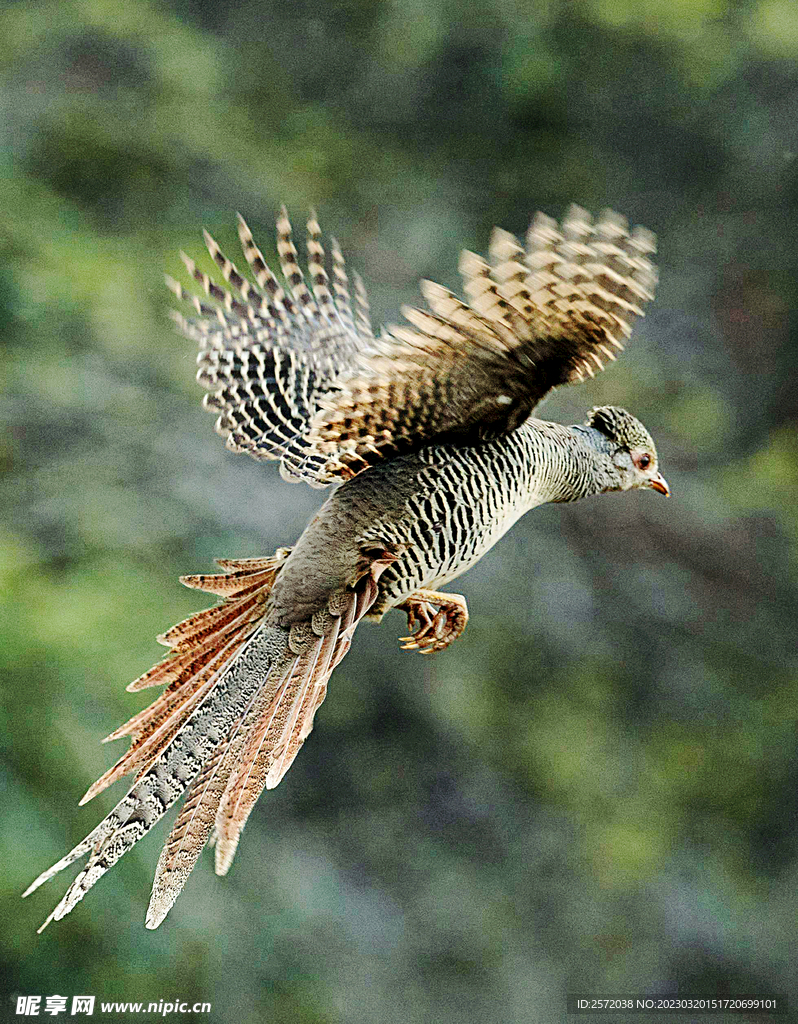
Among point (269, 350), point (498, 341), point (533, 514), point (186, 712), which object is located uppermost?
point (498, 341)

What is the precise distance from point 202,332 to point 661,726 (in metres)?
1.75

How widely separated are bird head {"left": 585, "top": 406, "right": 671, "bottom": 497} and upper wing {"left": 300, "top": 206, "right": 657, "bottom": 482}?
14 centimetres

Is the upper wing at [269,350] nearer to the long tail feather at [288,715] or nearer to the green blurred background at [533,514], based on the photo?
the long tail feather at [288,715]

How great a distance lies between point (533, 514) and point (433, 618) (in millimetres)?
1395

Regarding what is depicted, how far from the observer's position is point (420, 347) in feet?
2.05

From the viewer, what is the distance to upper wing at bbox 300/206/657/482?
59 cm

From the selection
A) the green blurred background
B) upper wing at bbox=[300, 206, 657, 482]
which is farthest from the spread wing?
the green blurred background

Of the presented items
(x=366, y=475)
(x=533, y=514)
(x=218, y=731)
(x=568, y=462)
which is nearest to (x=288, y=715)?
(x=218, y=731)

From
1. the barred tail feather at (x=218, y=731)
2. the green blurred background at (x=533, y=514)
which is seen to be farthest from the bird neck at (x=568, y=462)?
the green blurred background at (x=533, y=514)

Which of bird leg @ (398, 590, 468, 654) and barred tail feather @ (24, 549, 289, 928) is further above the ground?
bird leg @ (398, 590, 468, 654)

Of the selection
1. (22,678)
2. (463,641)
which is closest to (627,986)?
(463,641)

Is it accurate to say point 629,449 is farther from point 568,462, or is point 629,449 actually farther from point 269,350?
point 269,350

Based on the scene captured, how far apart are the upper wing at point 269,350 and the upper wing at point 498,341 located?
10 centimetres

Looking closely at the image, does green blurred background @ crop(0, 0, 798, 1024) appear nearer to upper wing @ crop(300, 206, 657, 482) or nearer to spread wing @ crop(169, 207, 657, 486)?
spread wing @ crop(169, 207, 657, 486)
